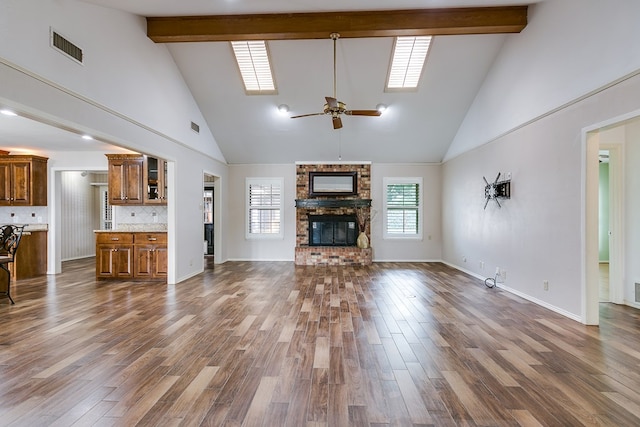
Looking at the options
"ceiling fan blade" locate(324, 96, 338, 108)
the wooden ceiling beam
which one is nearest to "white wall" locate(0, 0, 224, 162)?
the wooden ceiling beam

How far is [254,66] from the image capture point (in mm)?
5793

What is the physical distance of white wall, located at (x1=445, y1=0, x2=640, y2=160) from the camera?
3.08 metres

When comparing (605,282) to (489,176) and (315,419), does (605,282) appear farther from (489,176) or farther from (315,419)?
(315,419)

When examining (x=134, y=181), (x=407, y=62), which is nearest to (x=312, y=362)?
(x=407, y=62)

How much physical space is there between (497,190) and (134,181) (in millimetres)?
6545

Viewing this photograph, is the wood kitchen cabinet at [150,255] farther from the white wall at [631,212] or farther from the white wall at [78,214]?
the white wall at [631,212]

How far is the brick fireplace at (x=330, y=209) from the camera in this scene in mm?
7965

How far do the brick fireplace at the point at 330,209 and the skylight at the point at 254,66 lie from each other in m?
2.55

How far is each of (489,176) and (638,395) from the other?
409 centimetres

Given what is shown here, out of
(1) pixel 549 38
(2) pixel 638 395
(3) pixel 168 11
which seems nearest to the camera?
(2) pixel 638 395

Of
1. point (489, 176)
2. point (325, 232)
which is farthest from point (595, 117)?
point (325, 232)

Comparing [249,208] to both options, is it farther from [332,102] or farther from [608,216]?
[608,216]

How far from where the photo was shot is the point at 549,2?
4082 millimetres

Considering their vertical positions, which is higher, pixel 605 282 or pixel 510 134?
pixel 510 134
